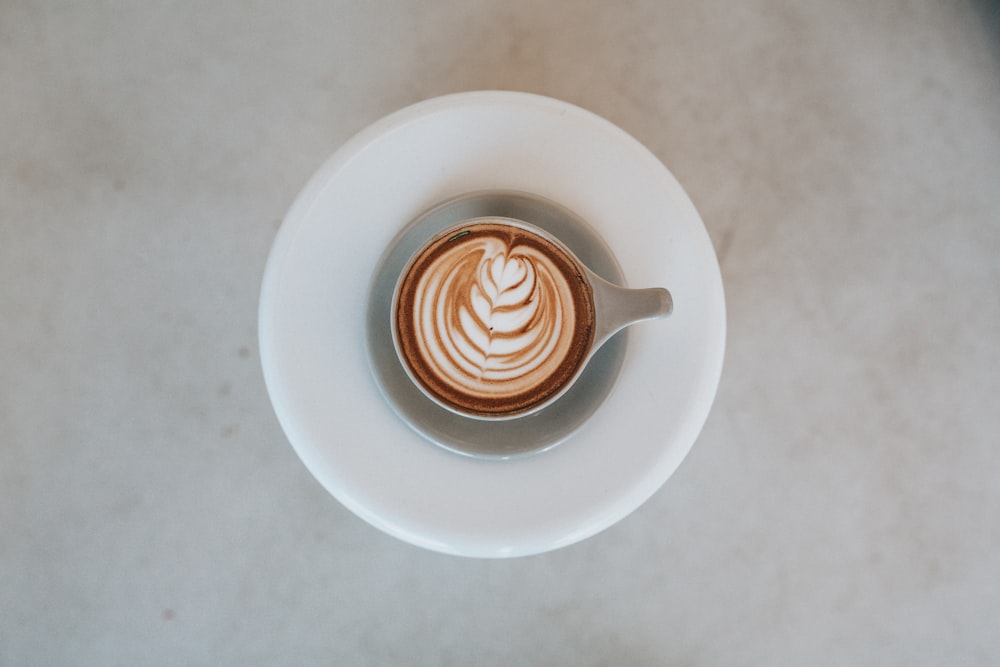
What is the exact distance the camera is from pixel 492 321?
0.80 metres

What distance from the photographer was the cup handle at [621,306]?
76cm

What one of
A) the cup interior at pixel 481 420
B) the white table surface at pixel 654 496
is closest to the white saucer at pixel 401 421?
the cup interior at pixel 481 420

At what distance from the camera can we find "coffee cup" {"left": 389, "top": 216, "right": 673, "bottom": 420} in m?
0.80

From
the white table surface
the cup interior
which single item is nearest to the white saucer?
the cup interior

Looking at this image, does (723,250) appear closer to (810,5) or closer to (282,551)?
(810,5)

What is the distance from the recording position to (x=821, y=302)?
1.13 m

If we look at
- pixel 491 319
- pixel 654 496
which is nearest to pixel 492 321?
pixel 491 319

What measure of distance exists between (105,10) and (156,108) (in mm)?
196

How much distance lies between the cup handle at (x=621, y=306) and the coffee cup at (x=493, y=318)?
0.04 feet

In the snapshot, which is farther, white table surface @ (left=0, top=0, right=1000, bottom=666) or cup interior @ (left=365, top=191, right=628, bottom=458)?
white table surface @ (left=0, top=0, right=1000, bottom=666)

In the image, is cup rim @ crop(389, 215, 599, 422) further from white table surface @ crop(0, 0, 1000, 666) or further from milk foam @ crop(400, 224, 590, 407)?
white table surface @ crop(0, 0, 1000, 666)

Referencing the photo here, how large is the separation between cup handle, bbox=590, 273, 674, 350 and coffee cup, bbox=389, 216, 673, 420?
11 mm

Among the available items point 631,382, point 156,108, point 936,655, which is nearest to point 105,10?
point 156,108

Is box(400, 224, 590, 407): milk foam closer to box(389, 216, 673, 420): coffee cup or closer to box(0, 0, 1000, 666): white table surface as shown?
box(389, 216, 673, 420): coffee cup
